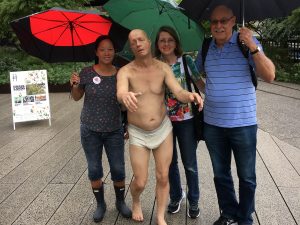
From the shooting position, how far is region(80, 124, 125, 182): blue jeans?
3.74 m

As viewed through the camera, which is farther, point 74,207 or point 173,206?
point 74,207

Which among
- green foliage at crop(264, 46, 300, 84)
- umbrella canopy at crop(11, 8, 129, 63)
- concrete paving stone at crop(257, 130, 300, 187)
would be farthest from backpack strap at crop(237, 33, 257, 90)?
green foliage at crop(264, 46, 300, 84)

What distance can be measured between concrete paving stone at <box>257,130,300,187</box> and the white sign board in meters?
4.50

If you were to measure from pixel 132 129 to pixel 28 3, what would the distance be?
13.3m

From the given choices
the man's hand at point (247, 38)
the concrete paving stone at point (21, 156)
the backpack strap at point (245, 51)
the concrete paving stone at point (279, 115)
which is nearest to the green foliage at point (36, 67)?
the concrete paving stone at point (21, 156)

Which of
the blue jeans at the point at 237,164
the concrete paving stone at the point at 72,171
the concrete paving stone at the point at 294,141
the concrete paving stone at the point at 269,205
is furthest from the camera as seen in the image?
the concrete paving stone at the point at 294,141

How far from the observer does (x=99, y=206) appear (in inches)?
159

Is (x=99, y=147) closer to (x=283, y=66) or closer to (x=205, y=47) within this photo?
(x=205, y=47)

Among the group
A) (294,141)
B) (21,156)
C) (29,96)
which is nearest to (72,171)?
(21,156)

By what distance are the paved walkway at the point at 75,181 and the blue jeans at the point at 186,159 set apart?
9.9 inches

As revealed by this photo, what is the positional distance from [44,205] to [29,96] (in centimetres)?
451

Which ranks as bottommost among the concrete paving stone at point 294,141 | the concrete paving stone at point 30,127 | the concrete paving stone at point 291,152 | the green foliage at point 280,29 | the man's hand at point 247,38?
the concrete paving stone at point 291,152

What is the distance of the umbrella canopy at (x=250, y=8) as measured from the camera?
3002mm

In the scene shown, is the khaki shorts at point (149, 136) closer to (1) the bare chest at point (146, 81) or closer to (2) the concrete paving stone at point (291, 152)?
(1) the bare chest at point (146, 81)
